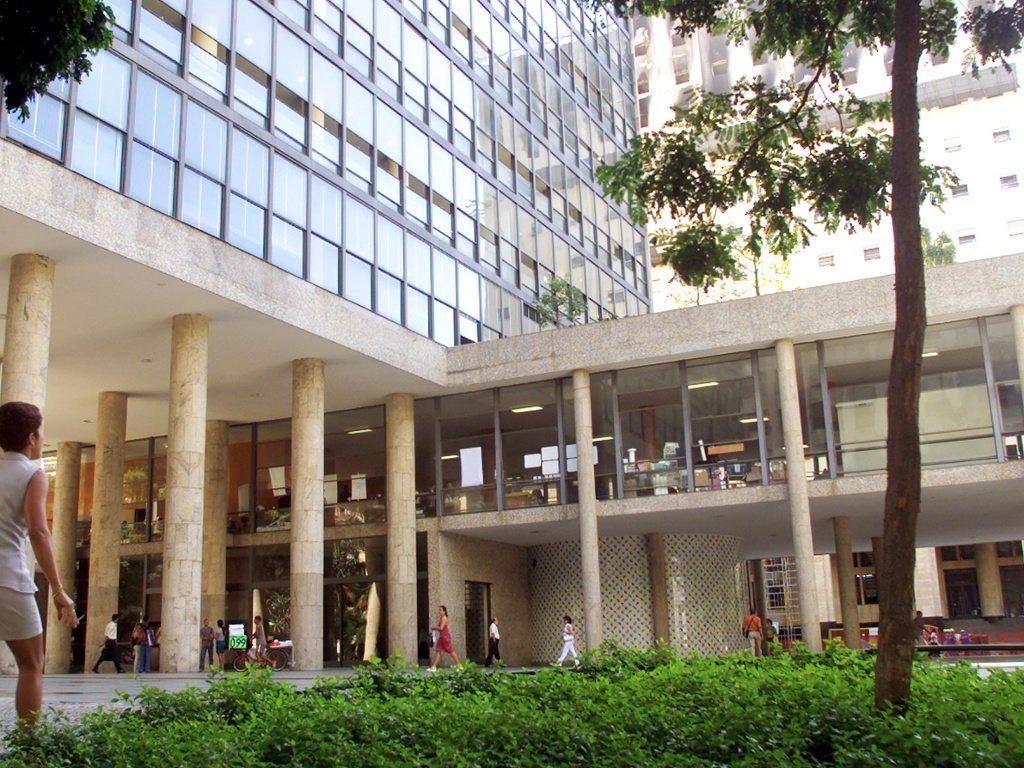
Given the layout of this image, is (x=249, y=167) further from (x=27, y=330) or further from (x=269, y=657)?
(x=269, y=657)

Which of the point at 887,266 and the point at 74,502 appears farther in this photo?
the point at 887,266

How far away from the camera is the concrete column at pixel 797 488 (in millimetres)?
25578

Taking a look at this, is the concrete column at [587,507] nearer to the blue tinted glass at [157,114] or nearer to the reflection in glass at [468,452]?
the reflection in glass at [468,452]

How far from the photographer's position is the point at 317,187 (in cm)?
2728

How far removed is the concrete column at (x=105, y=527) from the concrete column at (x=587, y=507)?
40.7 feet

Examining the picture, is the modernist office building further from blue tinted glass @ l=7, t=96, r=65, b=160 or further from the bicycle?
the bicycle

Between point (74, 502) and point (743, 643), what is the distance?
71.9 feet

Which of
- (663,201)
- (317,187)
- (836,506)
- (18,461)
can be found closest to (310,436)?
(317,187)

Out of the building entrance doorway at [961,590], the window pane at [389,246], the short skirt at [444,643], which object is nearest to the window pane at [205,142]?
the window pane at [389,246]

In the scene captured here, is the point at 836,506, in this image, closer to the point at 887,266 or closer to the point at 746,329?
the point at 746,329

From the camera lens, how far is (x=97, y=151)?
826 inches

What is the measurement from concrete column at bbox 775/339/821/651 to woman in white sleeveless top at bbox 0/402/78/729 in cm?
2205

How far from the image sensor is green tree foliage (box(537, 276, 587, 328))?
36.5 meters

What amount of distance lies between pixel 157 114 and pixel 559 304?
17.1 meters
